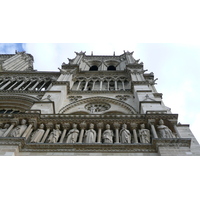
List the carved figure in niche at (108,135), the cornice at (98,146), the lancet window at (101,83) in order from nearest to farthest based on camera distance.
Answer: the cornice at (98,146)
the carved figure in niche at (108,135)
the lancet window at (101,83)

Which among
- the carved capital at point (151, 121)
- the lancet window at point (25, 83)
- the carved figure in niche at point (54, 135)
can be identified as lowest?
the carved figure in niche at point (54, 135)

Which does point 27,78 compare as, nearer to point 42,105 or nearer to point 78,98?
point 78,98

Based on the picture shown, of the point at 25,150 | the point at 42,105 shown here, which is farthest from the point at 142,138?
the point at 42,105

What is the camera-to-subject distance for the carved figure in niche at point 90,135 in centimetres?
851

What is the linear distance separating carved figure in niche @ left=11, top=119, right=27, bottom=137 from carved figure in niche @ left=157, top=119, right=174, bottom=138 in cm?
534

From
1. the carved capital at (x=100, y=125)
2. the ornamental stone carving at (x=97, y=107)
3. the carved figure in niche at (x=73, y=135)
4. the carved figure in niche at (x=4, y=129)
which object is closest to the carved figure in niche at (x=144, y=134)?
the carved capital at (x=100, y=125)

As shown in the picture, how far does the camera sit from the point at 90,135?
8844mm

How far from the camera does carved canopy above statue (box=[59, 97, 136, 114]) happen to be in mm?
14117

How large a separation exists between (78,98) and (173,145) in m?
9.14

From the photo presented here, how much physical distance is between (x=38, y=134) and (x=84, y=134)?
1804 mm

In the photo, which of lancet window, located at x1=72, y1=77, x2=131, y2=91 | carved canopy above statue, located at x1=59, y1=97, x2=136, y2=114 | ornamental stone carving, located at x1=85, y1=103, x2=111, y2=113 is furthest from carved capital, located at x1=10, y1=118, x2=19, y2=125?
lancet window, located at x1=72, y1=77, x2=131, y2=91

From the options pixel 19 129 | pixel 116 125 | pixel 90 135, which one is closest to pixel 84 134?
pixel 90 135

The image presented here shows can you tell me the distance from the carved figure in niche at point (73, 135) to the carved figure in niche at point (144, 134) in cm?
248

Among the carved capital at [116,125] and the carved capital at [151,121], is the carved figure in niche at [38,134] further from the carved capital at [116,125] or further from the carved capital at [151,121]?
the carved capital at [151,121]
